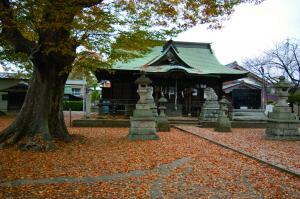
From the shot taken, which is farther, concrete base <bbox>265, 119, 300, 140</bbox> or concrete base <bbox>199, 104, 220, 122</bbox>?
concrete base <bbox>199, 104, 220, 122</bbox>

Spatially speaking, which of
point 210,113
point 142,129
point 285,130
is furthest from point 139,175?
point 210,113

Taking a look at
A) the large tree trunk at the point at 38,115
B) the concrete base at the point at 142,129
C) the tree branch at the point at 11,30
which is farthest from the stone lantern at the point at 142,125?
the tree branch at the point at 11,30

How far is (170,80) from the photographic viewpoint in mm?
24422

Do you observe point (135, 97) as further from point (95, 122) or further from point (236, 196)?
point (236, 196)

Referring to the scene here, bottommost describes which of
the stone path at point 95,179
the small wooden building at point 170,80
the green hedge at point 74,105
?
the stone path at point 95,179

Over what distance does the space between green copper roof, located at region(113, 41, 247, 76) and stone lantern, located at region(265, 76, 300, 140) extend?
361 inches

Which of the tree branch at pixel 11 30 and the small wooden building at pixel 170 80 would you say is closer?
the tree branch at pixel 11 30

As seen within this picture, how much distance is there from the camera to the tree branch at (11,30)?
855 cm

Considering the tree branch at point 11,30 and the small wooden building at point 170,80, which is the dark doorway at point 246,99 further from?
the tree branch at point 11,30

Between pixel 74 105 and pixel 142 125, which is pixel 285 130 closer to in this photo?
pixel 142 125

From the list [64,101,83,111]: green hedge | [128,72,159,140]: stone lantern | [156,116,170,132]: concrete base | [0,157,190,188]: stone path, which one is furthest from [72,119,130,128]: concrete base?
[64,101,83,111]: green hedge

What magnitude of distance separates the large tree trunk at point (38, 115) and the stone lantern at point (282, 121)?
31.0 ft

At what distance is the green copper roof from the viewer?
75.1 feet

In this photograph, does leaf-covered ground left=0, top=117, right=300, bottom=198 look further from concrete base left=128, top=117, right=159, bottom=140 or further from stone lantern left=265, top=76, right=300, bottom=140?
stone lantern left=265, top=76, right=300, bottom=140
